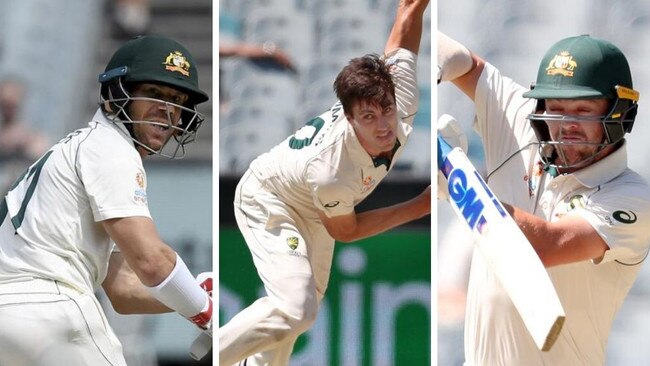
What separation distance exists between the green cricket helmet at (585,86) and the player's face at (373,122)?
502mm

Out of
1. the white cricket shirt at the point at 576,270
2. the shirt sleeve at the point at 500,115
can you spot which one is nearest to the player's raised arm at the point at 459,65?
the shirt sleeve at the point at 500,115

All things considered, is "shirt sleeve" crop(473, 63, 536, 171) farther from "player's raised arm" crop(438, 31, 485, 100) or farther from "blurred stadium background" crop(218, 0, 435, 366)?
"blurred stadium background" crop(218, 0, 435, 366)

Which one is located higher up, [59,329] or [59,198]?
[59,198]

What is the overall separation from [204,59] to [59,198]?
1.13 meters

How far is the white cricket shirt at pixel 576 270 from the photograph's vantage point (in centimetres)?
302

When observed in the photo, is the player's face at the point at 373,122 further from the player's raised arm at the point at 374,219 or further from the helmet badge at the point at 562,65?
the helmet badge at the point at 562,65

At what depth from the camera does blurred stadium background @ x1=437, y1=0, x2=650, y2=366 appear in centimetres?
371

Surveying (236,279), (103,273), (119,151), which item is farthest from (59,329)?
(236,279)

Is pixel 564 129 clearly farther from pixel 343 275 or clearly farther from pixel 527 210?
pixel 343 275

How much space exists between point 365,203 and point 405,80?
39 centimetres

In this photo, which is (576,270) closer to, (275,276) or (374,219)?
(374,219)

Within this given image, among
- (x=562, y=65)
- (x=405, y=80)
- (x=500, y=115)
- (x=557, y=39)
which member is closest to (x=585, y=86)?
(x=562, y=65)

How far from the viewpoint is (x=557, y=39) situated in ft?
12.3

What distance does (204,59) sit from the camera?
3936 mm
